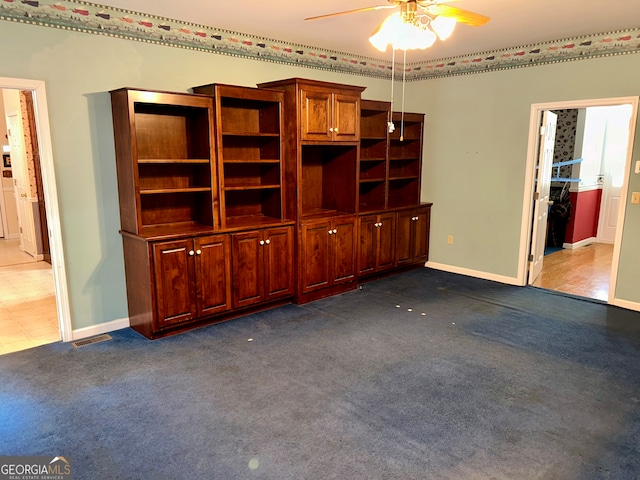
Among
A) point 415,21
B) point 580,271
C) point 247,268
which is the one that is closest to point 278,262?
point 247,268

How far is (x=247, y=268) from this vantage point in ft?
13.7

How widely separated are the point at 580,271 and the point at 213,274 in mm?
4738

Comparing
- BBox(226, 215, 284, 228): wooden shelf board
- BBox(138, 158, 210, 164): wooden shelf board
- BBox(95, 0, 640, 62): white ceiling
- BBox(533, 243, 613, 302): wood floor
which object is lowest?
BBox(533, 243, 613, 302): wood floor

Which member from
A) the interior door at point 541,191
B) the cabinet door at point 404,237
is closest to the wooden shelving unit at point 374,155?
the cabinet door at point 404,237

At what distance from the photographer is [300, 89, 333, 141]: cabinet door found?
4.29m

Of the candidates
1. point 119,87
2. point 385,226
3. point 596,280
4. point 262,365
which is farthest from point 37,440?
point 596,280

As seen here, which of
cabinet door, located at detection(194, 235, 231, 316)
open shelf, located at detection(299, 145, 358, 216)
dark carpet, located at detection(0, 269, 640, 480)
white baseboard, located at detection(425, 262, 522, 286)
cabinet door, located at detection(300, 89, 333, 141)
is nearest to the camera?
dark carpet, located at detection(0, 269, 640, 480)

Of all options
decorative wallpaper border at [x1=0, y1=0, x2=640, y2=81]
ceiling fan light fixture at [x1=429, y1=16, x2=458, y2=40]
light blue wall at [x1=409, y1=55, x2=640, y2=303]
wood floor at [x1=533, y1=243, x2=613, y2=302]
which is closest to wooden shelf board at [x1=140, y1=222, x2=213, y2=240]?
decorative wallpaper border at [x1=0, y1=0, x2=640, y2=81]

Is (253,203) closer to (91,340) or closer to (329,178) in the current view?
(329,178)

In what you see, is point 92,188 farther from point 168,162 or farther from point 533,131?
point 533,131

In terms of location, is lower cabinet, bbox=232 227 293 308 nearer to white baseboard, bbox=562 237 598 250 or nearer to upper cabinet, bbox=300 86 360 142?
upper cabinet, bbox=300 86 360 142

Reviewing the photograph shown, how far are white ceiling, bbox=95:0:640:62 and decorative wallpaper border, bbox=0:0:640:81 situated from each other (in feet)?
0.30

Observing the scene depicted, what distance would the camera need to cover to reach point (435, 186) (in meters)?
5.91

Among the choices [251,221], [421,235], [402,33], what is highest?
[402,33]
